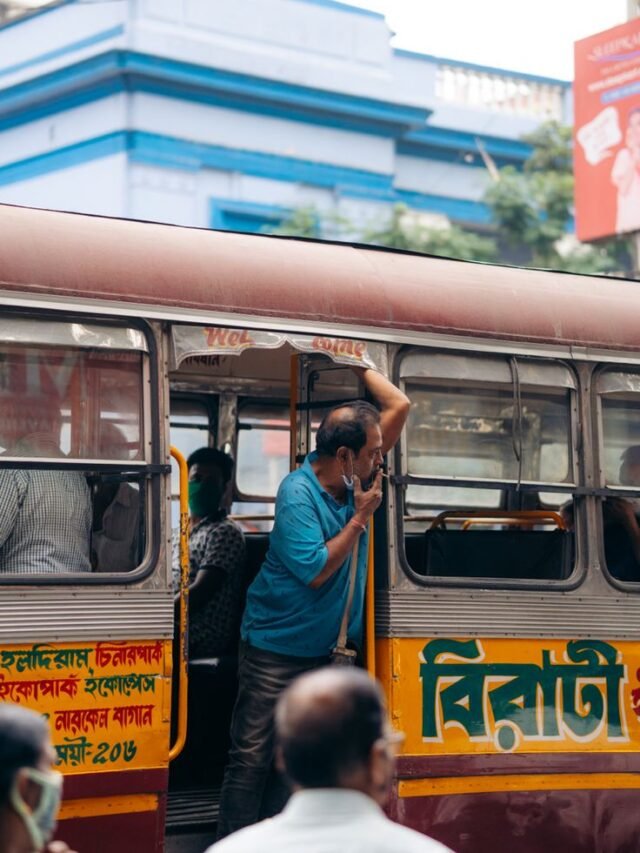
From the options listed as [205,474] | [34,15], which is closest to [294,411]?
[205,474]

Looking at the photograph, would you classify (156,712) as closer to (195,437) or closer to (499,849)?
(499,849)

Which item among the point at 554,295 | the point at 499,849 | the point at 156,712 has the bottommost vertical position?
the point at 499,849

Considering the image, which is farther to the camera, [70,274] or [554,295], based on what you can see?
[554,295]

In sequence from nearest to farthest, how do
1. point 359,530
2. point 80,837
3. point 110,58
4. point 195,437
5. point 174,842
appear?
1. point 80,837
2. point 359,530
3. point 174,842
4. point 195,437
5. point 110,58

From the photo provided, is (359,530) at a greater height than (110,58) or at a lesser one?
lesser

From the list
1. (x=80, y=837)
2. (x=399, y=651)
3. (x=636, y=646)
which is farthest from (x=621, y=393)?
(x=80, y=837)

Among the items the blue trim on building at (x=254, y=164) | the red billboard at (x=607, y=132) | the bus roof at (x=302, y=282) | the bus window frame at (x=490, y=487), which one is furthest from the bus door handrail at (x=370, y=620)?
the blue trim on building at (x=254, y=164)

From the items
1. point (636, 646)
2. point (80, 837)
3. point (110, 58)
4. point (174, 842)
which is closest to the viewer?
point (80, 837)

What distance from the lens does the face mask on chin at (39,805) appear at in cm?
234

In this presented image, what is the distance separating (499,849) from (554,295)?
2.22 meters

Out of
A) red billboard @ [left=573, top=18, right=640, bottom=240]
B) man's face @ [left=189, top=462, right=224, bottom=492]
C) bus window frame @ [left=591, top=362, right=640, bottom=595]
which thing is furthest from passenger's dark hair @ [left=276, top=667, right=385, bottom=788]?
red billboard @ [left=573, top=18, right=640, bottom=240]

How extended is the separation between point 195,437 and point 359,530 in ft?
8.02

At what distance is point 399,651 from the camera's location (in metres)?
5.31

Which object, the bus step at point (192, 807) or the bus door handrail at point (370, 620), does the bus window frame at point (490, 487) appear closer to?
the bus door handrail at point (370, 620)
